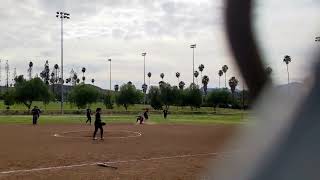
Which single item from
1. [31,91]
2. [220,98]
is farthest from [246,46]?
[31,91]

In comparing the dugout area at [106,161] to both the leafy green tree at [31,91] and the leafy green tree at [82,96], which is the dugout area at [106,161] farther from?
the leafy green tree at [82,96]

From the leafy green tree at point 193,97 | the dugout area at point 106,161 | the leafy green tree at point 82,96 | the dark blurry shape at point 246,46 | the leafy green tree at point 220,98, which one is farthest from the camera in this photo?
the leafy green tree at point 82,96

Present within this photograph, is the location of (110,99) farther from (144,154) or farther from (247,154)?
(247,154)

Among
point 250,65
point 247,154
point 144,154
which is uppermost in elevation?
point 250,65

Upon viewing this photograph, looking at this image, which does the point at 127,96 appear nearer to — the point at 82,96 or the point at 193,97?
the point at 82,96

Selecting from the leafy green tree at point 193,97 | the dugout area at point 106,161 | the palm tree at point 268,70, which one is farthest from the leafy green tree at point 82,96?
the palm tree at point 268,70

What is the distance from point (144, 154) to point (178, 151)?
5.50 feet

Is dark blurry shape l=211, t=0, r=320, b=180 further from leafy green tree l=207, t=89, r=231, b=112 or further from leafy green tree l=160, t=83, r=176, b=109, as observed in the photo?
leafy green tree l=160, t=83, r=176, b=109

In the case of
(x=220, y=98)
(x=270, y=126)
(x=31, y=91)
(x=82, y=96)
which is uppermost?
(x=31, y=91)

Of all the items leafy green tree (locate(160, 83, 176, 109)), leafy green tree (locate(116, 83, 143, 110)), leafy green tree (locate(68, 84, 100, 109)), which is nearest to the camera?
leafy green tree (locate(68, 84, 100, 109))

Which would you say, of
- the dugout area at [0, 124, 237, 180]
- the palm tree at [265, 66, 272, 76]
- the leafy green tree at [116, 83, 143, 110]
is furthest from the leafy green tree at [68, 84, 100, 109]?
the palm tree at [265, 66, 272, 76]

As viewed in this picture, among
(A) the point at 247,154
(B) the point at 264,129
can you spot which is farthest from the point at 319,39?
(A) the point at 247,154

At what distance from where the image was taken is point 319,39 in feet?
Answer: 5.68

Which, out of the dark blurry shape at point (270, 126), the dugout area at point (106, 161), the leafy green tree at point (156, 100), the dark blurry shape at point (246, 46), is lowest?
the dugout area at point (106, 161)
